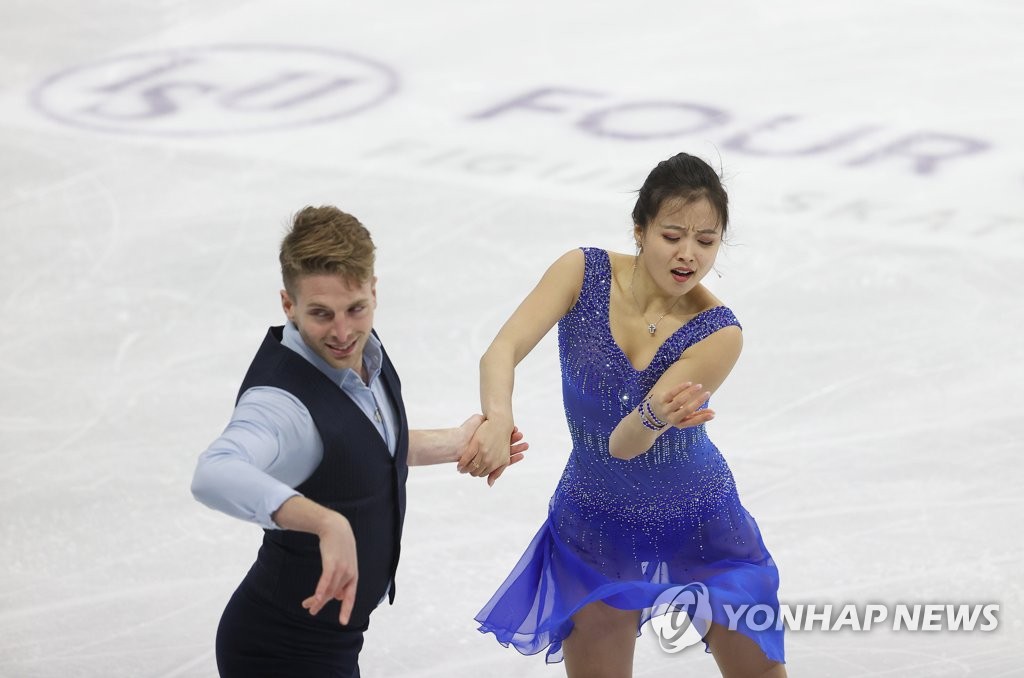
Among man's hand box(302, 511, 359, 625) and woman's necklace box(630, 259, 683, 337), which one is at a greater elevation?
woman's necklace box(630, 259, 683, 337)

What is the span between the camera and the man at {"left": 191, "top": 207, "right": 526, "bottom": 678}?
223 cm

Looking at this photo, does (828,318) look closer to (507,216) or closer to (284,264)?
(507,216)

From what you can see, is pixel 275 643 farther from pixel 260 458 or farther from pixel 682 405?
pixel 682 405

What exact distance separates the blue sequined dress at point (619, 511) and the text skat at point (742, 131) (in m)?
4.27

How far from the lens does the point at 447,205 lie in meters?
6.57

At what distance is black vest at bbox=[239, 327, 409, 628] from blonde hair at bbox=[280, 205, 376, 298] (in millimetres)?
142

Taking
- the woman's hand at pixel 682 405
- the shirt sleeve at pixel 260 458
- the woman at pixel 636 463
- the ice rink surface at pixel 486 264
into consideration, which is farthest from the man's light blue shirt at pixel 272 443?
the ice rink surface at pixel 486 264

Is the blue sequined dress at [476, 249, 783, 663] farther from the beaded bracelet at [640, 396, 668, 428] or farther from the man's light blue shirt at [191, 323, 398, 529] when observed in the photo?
the man's light blue shirt at [191, 323, 398, 529]

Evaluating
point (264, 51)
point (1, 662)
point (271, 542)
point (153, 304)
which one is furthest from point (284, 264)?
point (264, 51)

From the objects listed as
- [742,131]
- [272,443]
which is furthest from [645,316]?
[742,131]

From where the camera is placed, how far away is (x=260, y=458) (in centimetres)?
231

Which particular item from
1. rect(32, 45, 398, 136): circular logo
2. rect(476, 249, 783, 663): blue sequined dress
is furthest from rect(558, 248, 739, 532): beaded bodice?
rect(32, 45, 398, 136): circular logo

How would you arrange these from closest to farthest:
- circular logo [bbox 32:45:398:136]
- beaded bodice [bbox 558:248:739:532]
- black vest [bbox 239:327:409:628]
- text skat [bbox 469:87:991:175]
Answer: black vest [bbox 239:327:409:628], beaded bodice [bbox 558:248:739:532], text skat [bbox 469:87:991:175], circular logo [bbox 32:45:398:136]

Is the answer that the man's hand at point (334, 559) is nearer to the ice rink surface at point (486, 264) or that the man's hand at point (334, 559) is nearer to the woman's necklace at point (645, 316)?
the woman's necklace at point (645, 316)
